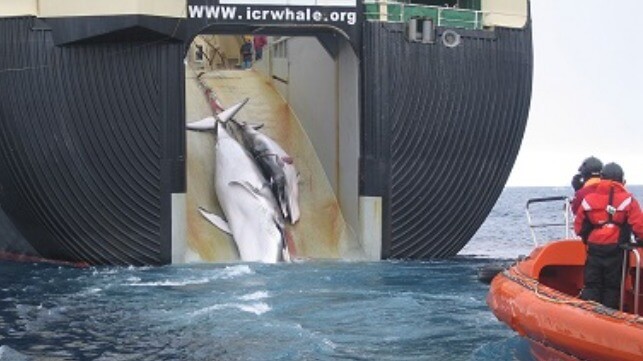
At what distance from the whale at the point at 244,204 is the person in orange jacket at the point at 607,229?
9098 millimetres

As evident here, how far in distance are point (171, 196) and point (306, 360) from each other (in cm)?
753

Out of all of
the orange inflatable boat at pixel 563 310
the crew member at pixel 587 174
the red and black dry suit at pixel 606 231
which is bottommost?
the orange inflatable boat at pixel 563 310

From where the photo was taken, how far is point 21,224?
61.8ft

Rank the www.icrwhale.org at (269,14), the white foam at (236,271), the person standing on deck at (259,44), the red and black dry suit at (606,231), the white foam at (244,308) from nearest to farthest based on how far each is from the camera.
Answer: the red and black dry suit at (606,231) < the white foam at (244,308) < the white foam at (236,271) < the www.icrwhale.org at (269,14) < the person standing on deck at (259,44)

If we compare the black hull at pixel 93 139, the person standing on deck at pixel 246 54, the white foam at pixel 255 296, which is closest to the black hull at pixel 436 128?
the black hull at pixel 93 139

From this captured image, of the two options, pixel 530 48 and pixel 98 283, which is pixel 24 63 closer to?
pixel 98 283

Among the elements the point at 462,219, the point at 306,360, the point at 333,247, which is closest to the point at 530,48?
the point at 462,219

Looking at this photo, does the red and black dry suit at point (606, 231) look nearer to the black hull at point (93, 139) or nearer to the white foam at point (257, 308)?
the white foam at point (257, 308)

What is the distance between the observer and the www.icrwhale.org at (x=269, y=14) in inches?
712

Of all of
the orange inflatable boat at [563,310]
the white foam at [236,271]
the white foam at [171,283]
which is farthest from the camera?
the white foam at [236,271]

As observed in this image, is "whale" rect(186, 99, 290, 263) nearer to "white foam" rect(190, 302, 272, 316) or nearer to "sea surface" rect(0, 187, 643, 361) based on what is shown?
"sea surface" rect(0, 187, 643, 361)

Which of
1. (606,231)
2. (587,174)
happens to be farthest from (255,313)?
(606,231)

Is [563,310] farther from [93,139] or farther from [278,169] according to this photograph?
[278,169]

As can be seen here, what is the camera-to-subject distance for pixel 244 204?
1931cm
